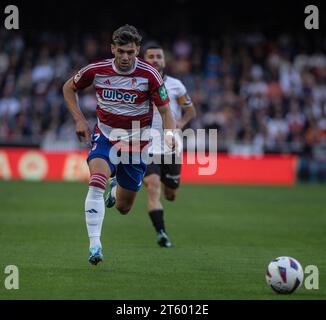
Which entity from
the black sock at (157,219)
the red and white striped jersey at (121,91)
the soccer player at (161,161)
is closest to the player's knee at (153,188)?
the soccer player at (161,161)

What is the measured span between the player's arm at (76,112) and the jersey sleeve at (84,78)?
69mm

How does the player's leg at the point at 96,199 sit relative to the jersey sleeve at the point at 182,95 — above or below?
below

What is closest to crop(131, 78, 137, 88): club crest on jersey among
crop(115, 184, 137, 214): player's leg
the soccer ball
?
crop(115, 184, 137, 214): player's leg

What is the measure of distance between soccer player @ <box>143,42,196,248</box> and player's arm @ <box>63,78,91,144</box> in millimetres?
2327

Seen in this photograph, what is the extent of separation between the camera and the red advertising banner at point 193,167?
26.4 meters

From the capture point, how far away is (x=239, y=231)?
14898 mm

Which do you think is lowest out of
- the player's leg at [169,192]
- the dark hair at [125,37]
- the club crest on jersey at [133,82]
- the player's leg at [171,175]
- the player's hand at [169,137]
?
the player's leg at [169,192]

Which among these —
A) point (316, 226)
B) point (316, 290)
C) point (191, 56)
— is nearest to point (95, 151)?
point (316, 290)

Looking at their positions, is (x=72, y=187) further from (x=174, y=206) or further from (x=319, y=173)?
(x=319, y=173)

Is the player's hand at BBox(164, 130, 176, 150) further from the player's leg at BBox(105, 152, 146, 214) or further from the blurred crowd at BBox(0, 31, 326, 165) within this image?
the blurred crowd at BBox(0, 31, 326, 165)

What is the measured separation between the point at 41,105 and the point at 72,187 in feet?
18.1

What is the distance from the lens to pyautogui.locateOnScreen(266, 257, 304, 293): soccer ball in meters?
8.48

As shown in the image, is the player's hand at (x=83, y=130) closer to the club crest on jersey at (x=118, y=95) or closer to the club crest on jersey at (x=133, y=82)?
the club crest on jersey at (x=118, y=95)

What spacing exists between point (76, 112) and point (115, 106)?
1.49 feet
